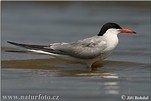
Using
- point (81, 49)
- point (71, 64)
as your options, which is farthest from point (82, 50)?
point (71, 64)

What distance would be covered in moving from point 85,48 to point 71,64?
59 cm

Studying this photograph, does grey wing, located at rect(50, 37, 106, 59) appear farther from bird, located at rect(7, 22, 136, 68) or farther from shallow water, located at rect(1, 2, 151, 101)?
shallow water, located at rect(1, 2, 151, 101)

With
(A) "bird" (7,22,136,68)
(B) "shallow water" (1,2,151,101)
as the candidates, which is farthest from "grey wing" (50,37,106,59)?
(B) "shallow water" (1,2,151,101)

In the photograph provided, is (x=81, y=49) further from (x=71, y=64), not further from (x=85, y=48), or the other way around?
(x=71, y=64)

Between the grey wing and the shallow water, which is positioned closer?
the shallow water

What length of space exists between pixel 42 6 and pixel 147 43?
4.93m

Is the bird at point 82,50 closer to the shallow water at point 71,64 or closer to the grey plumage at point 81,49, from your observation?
the grey plumage at point 81,49

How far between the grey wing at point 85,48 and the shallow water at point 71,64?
9.8 inches

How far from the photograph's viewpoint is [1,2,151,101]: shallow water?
770 centimetres

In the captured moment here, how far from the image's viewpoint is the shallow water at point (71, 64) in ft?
25.2

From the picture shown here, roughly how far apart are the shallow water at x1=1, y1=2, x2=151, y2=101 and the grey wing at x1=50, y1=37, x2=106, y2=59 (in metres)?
0.25

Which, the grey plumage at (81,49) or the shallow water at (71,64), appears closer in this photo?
the shallow water at (71,64)

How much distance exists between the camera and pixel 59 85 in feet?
25.9

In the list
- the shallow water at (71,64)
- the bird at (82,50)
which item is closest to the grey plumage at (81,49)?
the bird at (82,50)
